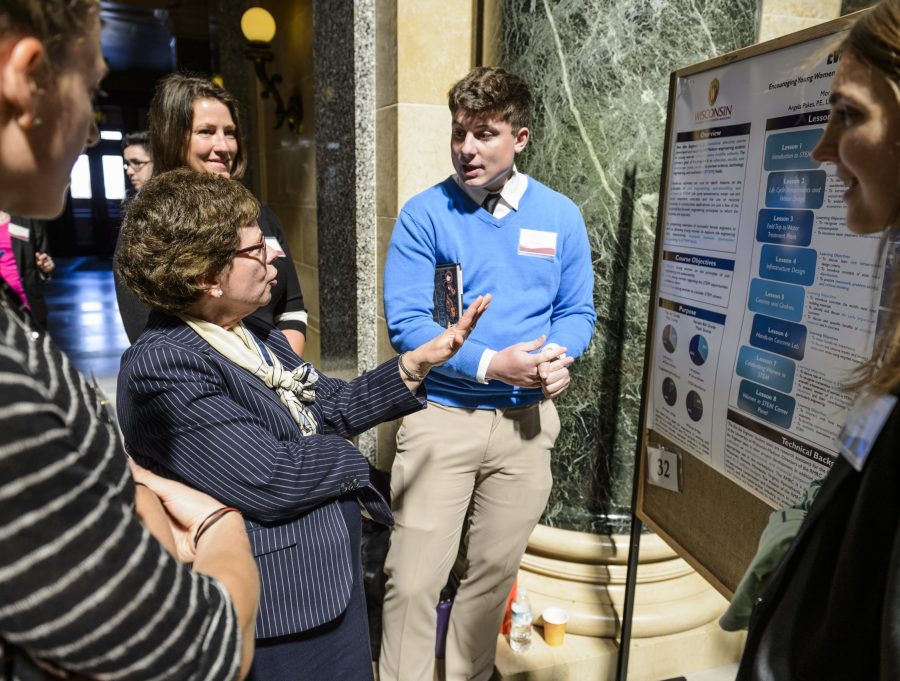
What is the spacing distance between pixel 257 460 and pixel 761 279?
3.97 ft

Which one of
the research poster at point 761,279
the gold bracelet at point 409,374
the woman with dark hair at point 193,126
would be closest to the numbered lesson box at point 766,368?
the research poster at point 761,279

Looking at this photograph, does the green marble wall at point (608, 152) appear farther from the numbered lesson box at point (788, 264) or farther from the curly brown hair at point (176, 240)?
the curly brown hair at point (176, 240)

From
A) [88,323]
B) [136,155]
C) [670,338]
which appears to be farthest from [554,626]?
[88,323]

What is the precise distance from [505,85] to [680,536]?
1.47 m

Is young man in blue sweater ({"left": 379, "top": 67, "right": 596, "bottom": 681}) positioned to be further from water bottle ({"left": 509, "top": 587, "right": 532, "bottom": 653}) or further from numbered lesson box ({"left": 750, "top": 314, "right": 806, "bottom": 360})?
numbered lesson box ({"left": 750, "top": 314, "right": 806, "bottom": 360})

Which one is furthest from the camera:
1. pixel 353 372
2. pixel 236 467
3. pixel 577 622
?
pixel 353 372

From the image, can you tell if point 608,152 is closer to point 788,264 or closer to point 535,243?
point 535,243

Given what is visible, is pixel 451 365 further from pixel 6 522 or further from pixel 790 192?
pixel 6 522

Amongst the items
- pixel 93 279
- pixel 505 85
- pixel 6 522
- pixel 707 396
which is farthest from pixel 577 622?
pixel 93 279

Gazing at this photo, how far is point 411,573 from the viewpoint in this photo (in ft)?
6.66

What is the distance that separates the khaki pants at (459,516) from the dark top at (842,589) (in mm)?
1116

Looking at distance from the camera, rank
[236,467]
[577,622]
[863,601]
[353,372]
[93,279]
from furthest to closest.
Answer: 1. [93,279]
2. [353,372]
3. [577,622]
4. [236,467]
5. [863,601]

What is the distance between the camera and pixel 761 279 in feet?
4.89

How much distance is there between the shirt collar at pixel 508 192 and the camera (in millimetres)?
1999
